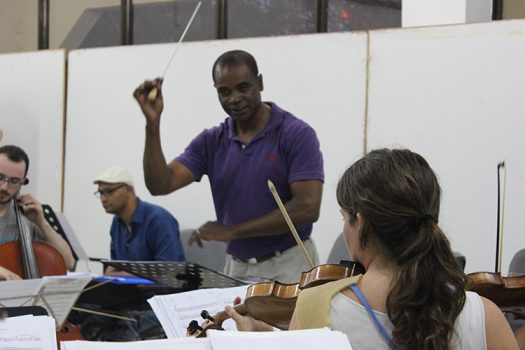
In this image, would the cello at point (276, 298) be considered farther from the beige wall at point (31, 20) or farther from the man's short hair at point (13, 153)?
the beige wall at point (31, 20)

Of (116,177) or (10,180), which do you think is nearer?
(10,180)

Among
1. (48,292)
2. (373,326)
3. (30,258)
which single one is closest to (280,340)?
(373,326)

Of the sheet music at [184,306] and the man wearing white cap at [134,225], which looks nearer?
the sheet music at [184,306]

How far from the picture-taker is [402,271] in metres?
1.57

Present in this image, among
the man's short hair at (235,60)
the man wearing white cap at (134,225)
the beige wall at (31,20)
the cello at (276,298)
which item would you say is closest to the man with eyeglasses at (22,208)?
the man wearing white cap at (134,225)

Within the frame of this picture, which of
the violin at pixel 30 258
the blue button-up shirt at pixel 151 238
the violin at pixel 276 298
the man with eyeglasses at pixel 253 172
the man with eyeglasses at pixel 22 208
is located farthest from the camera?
the blue button-up shirt at pixel 151 238

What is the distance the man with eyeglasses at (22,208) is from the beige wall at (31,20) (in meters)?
1.89

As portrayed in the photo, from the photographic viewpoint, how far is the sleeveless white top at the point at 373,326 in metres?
1.55

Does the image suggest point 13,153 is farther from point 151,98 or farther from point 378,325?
point 378,325

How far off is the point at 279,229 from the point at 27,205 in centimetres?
141

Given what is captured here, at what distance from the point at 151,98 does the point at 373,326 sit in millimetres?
1653

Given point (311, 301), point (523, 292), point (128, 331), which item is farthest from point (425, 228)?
point (128, 331)

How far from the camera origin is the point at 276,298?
6.23ft

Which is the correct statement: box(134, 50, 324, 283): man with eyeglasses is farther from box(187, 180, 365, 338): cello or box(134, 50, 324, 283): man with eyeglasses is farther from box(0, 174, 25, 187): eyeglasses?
box(0, 174, 25, 187): eyeglasses
